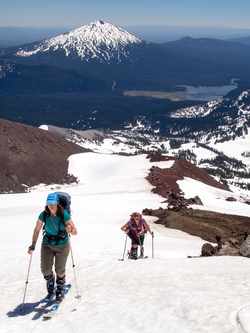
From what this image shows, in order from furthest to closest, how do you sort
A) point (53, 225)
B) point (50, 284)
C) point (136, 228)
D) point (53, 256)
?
point (136, 228), point (50, 284), point (53, 256), point (53, 225)

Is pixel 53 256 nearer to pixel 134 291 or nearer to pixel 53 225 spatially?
pixel 53 225

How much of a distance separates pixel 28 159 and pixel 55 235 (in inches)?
2400

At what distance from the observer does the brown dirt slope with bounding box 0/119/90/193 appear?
6156 centimetres

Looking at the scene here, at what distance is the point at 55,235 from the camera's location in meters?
9.16

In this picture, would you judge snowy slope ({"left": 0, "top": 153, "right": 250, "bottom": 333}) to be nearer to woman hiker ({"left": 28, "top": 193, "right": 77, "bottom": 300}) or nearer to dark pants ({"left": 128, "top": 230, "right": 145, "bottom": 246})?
woman hiker ({"left": 28, "top": 193, "right": 77, "bottom": 300})

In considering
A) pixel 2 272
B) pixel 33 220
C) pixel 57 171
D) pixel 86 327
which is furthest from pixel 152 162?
pixel 86 327

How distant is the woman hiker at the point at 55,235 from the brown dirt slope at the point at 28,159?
50885 mm

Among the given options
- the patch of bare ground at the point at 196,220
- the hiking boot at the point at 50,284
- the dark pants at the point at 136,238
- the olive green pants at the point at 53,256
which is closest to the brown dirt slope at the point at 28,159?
the patch of bare ground at the point at 196,220

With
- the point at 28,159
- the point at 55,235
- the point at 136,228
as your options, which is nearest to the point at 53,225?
the point at 55,235

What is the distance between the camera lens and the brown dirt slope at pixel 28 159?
61.6 m

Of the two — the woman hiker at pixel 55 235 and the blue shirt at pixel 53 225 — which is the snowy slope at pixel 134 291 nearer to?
the woman hiker at pixel 55 235

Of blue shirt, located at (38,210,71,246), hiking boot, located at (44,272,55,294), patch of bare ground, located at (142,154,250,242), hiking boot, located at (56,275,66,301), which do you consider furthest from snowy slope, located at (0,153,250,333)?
patch of bare ground, located at (142,154,250,242)

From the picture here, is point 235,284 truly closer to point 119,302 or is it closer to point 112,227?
point 119,302

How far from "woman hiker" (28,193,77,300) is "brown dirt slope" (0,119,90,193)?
167ft
